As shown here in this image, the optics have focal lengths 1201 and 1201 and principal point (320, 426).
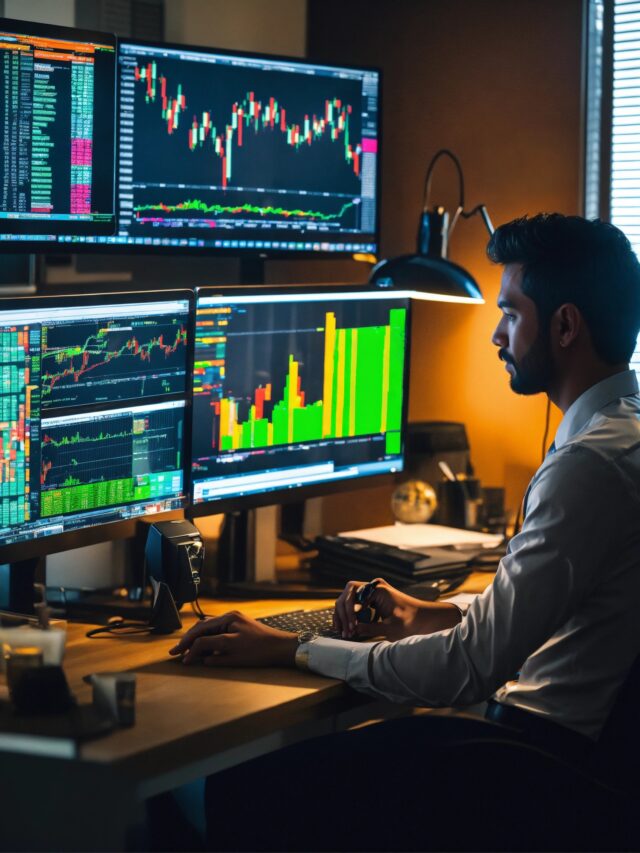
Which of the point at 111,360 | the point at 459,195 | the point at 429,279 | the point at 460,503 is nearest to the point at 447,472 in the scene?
the point at 460,503

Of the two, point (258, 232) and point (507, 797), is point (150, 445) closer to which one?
point (258, 232)

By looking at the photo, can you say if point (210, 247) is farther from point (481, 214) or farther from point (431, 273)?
point (481, 214)

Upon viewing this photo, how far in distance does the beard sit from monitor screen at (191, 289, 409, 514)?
0.59 metres

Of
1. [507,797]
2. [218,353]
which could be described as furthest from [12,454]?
[507,797]

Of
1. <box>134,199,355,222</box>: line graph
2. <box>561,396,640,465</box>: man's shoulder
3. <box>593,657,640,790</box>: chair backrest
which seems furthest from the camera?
<box>134,199,355,222</box>: line graph

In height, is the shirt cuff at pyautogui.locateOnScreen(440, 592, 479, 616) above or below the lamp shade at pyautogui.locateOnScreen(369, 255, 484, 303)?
below

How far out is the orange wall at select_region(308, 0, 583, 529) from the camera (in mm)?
2811

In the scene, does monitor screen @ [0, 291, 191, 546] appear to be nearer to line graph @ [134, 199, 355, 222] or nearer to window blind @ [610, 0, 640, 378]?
line graph @ [134, 199, 355, 222]

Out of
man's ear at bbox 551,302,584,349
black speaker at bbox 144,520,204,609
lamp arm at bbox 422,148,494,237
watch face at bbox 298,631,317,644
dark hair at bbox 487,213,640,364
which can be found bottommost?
watch face at bbox 298,631,317,644

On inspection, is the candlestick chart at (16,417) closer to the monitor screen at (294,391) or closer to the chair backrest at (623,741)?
the monitor screen at (294,391)

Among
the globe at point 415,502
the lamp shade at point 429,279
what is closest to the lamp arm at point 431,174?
the lamp shade at point 429,279

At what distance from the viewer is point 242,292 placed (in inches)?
90.1

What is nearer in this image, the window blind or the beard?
the beard

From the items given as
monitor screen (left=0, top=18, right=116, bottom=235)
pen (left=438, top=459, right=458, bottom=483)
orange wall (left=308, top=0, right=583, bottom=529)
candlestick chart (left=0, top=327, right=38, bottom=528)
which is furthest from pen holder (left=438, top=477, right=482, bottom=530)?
candlestick chart (left=0, top=327, right=38, bottom=528)
